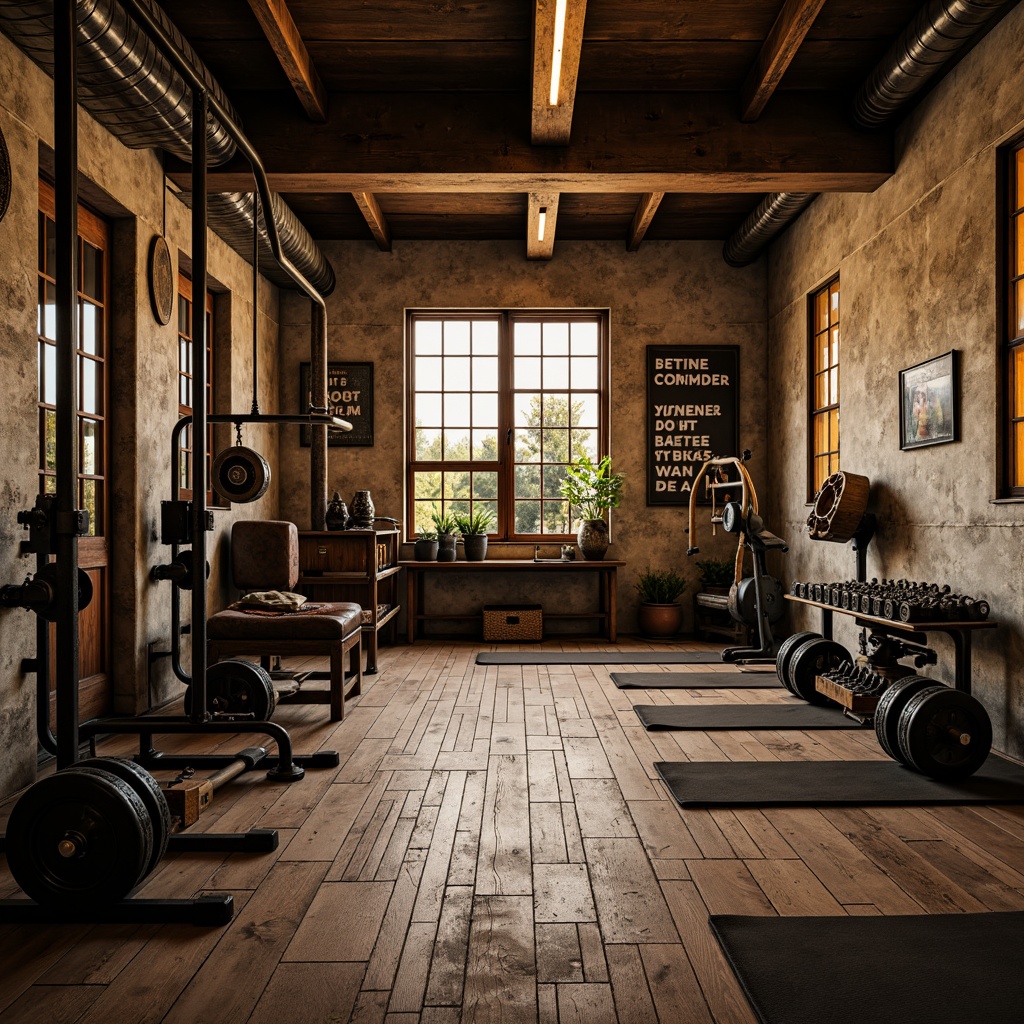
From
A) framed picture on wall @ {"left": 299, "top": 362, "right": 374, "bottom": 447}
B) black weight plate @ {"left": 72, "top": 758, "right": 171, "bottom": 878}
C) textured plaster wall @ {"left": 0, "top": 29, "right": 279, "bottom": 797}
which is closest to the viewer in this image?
black weight plate @ {"left": 72, "top": 758, "right": 171, "bottom": 878}

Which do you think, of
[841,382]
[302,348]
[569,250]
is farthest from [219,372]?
[841,382]

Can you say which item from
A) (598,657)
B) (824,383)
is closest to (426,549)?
(598,657)

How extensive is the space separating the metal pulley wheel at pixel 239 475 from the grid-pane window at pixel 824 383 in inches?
161

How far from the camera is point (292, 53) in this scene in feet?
13.8

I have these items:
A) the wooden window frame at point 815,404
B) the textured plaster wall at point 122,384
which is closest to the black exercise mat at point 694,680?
the wooden window frame at point 815,404

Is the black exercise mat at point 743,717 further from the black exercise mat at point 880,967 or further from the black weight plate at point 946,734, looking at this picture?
the black exercise mat at point 880,967

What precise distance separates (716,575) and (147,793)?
600cm

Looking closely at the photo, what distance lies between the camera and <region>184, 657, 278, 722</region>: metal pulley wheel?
4215 mm

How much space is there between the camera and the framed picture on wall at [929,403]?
4344 millimetres

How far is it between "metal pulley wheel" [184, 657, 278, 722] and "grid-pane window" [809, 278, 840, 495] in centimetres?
432

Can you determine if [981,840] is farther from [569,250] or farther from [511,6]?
[569,250]

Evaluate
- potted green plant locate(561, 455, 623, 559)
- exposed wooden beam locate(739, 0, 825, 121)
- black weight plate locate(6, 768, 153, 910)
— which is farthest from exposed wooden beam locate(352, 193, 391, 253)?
black weight plate locate(6, 768, 153, 910)

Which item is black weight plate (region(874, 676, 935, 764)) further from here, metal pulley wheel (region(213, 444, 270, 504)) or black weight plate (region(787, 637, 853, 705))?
metal pulley wheel (region(213, 444, 270, 504))

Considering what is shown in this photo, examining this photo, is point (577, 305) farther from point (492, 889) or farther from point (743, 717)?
point (492, 889)
